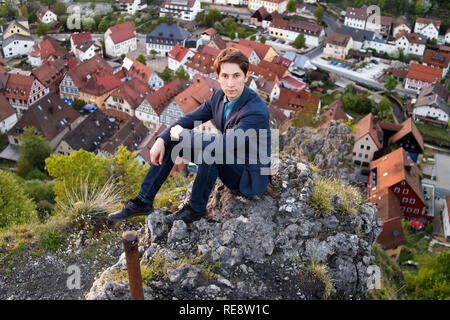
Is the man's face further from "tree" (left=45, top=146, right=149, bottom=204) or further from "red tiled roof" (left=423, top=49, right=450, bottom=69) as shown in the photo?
"red tiled roof" (left=423, top=49, right=450, bottom=69)

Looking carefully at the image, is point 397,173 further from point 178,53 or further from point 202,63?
point 178,53

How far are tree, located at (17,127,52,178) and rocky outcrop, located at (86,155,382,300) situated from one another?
26.4 metres

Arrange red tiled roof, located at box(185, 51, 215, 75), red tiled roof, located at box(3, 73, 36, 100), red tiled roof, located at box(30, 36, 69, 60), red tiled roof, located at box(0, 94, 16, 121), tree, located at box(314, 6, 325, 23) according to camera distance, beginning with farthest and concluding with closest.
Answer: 1. tree, located at box(314, 6, 325, 23)
2. red tiled roof, located at box(30, 36, 69, 60)
3. red tiled roof, located at box(185, 51, 215, 75)
4. red tiled roof, located at box(3, 73, 36, 100)
5. red tiled roof, located at box(0, 94, 16, 121)

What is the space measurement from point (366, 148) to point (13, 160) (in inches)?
1078

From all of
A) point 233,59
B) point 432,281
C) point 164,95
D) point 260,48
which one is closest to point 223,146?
point 233,59

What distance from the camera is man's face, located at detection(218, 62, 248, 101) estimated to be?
6130 mm

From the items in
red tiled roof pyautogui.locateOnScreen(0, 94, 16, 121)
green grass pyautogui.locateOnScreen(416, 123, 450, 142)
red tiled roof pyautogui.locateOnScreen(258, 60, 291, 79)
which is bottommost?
green grass pyautogui.locateOnScreen(416, 123, 450, 142)

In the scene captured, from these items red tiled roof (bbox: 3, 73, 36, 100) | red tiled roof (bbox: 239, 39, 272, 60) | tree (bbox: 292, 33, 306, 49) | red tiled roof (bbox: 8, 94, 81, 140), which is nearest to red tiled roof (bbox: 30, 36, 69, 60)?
red tiled roof (bbox: 3, 73, 36, 100)

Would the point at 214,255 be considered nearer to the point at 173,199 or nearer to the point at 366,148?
the point at 173,199

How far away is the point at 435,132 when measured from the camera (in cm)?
4331

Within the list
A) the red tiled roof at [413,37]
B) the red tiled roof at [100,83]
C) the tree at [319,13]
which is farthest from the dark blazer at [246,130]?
the tree at [319,13]

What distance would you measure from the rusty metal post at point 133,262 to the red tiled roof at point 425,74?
5243cm
